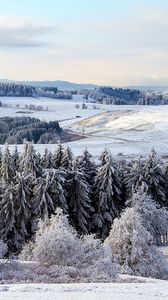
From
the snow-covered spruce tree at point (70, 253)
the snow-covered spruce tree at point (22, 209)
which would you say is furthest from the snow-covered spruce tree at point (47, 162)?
the snow-covered spruce tree at point (70, 253)

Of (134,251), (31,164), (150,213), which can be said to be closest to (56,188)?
(31,164)

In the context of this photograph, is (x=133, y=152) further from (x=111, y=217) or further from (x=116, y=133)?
(x=111, y=217)

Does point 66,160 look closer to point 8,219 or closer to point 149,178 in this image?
point 149,178

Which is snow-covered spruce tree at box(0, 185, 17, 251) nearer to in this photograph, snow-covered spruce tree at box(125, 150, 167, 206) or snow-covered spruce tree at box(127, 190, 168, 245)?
snow-covered spruce tree at box(127, 190, 168, 245)

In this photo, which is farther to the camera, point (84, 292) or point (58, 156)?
point (58, 156)

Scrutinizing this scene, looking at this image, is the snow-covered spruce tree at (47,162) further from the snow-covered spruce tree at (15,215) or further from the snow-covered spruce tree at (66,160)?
the snow-covered spruce tree at (15,215)

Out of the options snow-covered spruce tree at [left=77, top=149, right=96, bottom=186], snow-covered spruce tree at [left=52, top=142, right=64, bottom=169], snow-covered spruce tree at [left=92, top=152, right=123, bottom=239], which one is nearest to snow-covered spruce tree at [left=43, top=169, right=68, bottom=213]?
snow-covered spruce tree at [left=92, top=152, right=123, bottom=239]
